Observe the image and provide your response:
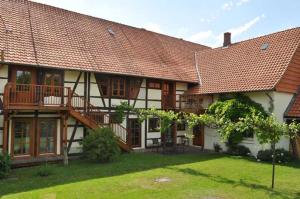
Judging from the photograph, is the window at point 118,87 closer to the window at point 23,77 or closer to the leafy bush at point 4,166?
the window at point 23,77

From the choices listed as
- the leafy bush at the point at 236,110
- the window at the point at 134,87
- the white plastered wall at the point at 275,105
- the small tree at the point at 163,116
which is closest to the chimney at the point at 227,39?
the leafy bush at the point at 236,110

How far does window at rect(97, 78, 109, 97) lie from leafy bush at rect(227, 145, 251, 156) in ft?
25.6

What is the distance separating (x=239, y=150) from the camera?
17.7m

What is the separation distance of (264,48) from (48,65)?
43.1 ft

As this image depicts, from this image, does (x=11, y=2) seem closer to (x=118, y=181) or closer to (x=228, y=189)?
(x=118, y=181)

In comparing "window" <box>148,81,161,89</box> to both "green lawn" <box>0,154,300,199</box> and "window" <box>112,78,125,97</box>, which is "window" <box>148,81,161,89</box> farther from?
"green lawn" <box>0,154,300,199</box>

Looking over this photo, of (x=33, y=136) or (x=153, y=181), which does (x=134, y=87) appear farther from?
(x=153, y=181)

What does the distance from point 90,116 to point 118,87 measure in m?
2.87

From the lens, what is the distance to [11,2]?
56.5 feet

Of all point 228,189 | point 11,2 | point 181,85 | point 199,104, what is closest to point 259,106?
point 199,104

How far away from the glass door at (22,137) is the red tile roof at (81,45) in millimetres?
2828

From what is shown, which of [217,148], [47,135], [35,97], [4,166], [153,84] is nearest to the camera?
[4,166]

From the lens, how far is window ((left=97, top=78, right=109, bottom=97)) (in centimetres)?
1712

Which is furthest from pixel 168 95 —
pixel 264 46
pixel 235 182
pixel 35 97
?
pixel 235 182
